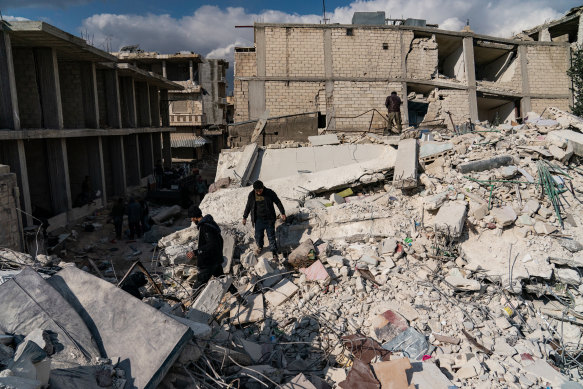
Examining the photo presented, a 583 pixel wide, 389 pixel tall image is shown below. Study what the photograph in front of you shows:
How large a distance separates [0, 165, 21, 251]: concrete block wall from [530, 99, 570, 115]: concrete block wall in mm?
20984

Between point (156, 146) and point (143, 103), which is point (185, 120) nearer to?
point (156, 146)

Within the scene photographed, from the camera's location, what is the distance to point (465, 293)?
590 centimetres

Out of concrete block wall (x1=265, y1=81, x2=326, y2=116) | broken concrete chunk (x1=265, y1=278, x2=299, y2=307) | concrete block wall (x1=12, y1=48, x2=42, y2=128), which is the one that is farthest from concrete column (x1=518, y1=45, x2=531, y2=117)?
concrete block wall (x1=12, y1=48, x2=42, y2=128)

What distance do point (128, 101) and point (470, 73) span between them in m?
15.6

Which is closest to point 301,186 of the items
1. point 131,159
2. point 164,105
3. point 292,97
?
point 292,97

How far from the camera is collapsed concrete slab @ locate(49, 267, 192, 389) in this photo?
9.40ft

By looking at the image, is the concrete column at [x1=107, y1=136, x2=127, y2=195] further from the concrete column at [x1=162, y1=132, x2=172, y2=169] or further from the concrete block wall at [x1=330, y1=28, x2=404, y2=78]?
the concrete block wall at [x1=330, y1=28, x2=404, y2=78]

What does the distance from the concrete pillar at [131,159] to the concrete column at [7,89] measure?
29.0 ft

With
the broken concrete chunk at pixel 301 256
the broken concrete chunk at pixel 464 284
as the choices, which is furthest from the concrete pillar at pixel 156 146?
the broken concrete chunk at pixel 464 284

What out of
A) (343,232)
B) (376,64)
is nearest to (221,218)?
(343,232)

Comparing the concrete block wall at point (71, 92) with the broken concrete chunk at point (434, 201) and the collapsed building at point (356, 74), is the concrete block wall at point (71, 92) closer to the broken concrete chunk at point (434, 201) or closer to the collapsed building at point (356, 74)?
the collapsed building at point (356, 74)

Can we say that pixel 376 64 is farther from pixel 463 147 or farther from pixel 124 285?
pixel 124 285

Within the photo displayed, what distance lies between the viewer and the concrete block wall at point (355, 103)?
666 inches

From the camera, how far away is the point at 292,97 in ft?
54.9
